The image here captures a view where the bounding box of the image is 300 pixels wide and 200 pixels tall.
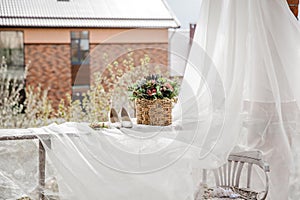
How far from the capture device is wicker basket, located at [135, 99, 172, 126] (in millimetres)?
2323

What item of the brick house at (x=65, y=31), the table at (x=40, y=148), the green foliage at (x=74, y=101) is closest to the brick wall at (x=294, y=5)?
the green foliage at (x=74, y=101)

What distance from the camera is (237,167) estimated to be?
2.44m

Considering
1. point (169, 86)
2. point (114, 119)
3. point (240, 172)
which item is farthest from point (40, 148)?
point (240, 172)

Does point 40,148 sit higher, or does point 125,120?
point 125,120

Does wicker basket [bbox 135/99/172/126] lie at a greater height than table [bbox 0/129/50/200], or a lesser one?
greater

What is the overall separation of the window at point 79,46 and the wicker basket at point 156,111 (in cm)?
220

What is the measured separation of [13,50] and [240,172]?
9.27 ft

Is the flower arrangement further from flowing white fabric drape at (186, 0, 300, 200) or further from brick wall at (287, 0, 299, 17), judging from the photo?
brick wall at (287, 0, 299, 17)

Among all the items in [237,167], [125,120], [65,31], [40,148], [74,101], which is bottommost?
[237,167]

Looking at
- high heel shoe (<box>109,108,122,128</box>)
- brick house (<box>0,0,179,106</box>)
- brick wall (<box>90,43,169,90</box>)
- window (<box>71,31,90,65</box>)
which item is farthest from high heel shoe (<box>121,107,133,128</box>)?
window (<box>71,31,90,65</box>)

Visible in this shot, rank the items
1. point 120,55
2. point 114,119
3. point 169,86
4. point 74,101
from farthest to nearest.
Result: point 74,101 < point 120,55 < point 114,119 < point 169,86

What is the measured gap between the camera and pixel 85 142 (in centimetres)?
217

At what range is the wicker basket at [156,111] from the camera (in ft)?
7.62

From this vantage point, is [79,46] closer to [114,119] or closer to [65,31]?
[65,31]
